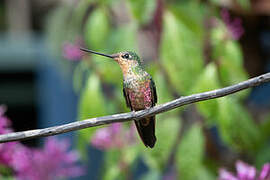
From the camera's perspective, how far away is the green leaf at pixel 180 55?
1597mm

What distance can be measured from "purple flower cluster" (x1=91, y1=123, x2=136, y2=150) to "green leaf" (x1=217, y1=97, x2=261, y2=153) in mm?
420

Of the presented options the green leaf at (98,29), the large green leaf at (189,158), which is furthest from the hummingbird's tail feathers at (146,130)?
the green leaf at (98,29)

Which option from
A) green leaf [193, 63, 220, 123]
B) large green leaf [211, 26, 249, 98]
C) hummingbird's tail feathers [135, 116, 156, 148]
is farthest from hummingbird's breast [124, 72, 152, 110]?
large green leaf [211, 26, 249, 98]

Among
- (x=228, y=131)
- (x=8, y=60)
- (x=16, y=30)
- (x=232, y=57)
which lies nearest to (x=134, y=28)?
(x=232, y=57)

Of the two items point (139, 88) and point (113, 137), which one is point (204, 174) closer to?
point (113, 137)

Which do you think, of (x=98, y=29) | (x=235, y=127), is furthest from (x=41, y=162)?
(x=235, y=127)

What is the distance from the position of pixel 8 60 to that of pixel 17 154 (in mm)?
3117

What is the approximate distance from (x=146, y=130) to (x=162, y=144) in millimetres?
677

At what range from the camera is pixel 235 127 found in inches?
62.7

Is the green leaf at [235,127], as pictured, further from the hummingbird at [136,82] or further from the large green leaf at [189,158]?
the hummingbird at [136,82]

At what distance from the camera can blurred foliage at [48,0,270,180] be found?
1574 millimetres

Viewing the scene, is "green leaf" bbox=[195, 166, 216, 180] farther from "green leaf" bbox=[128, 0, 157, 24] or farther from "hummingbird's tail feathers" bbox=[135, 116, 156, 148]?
"hummingbird's tail feathers" bbox=[135, 116, 156, 148]

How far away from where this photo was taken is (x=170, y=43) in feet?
5.36

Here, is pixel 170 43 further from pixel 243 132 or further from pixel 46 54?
pixel 46 54
